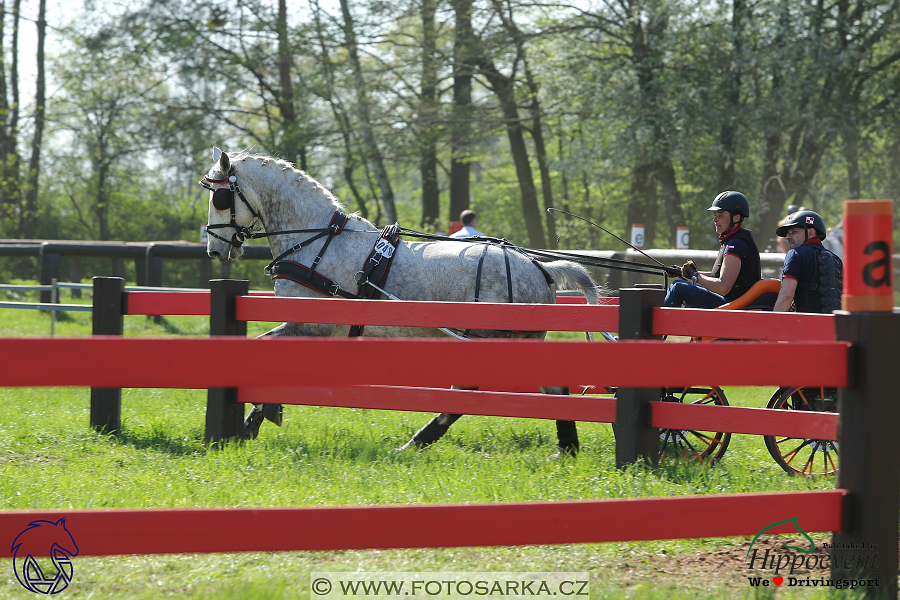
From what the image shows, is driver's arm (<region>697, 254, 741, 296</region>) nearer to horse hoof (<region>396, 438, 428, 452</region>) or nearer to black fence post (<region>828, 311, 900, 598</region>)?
horse hoof (<region>396, 438, 428, 452</region>)

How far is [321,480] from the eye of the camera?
14.4 ft

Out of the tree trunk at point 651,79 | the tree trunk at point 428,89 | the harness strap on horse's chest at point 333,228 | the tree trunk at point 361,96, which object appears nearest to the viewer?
the harness strap on horse's chest at point 333,228

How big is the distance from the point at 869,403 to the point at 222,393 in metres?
4.16

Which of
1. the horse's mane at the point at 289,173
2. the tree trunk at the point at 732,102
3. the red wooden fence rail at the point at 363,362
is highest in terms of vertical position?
the tree trunk at the point at 732,102

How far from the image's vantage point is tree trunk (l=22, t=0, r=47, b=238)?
25.6 meters

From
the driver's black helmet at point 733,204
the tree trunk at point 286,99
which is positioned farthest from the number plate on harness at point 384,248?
the tree trunk at point 286,99

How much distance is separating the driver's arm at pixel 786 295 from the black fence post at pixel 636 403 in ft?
3.74

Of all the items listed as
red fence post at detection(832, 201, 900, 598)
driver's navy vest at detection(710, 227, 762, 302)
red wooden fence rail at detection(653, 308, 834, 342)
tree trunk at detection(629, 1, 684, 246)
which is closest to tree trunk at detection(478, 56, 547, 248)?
tree trunk at detection(629, 1, 684, 246)

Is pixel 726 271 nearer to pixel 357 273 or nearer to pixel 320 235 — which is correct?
pixel 357 273

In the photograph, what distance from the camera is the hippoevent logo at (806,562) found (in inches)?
101

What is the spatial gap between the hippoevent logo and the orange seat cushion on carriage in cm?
241

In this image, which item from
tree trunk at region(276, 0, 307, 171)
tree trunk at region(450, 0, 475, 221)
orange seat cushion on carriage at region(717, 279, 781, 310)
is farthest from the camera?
tree trunk at region(276, 0, 307, 171)

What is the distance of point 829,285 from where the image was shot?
542 cm

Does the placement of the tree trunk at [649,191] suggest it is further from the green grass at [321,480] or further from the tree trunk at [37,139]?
the tree trunk at [37,139]
